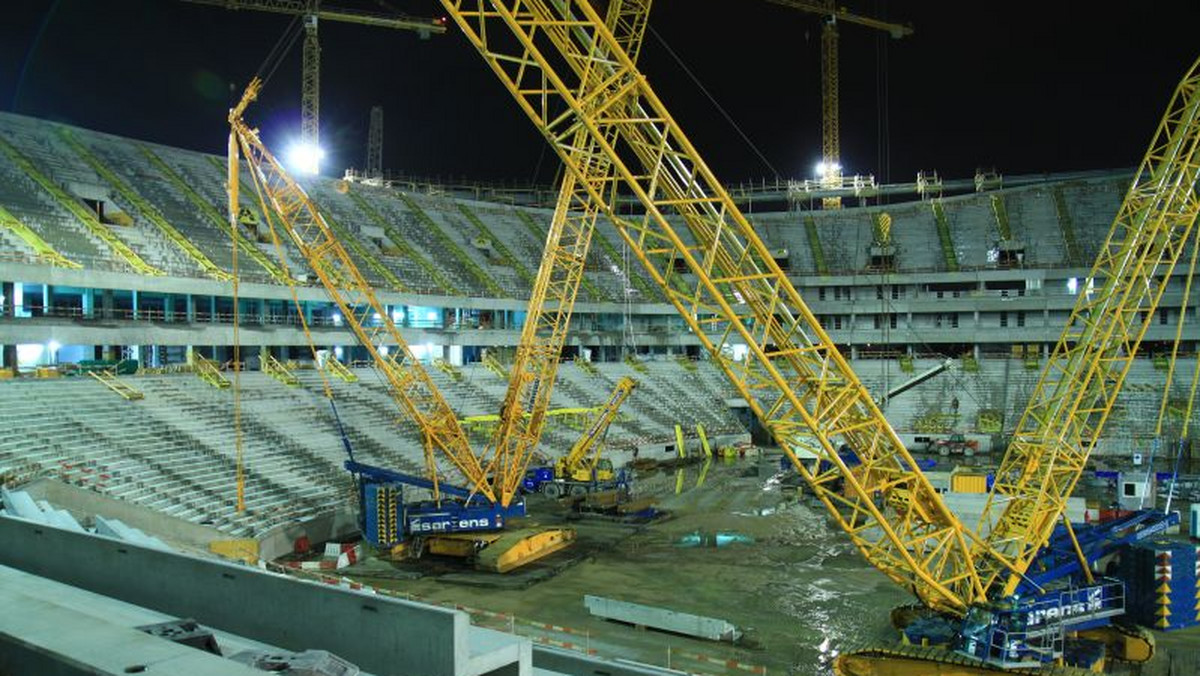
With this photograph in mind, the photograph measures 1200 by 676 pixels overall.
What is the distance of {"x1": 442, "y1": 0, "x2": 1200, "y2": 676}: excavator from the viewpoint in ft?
43.4

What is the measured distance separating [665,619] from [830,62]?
8080cm

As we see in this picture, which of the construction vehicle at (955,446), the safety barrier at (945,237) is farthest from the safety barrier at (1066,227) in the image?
the construction vehicle at (955,446)

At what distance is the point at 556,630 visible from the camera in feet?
61.0

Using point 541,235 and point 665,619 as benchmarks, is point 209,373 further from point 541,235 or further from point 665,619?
point 541,235

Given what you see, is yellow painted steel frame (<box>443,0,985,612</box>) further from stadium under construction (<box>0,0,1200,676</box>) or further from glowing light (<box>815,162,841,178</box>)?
glowing light (<box>815,162,841,178</box>)

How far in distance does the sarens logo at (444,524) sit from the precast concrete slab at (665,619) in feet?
24.0

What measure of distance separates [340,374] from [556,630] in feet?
89.0

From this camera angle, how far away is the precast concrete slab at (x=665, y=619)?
1812cm

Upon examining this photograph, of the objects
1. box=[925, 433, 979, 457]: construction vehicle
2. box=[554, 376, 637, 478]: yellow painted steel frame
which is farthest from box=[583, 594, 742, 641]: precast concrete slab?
box=[925, 433, 979, 457]: construction vehicle

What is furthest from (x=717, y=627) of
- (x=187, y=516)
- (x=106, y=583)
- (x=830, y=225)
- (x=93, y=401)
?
(x=830, y=225)

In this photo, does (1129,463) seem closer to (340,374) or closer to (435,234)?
(340,374)

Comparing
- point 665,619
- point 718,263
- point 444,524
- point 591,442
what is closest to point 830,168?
point 591,442

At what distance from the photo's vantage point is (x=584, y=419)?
47375 mm

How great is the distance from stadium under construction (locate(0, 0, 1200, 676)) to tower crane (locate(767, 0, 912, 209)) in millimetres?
14229
